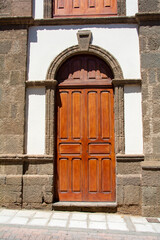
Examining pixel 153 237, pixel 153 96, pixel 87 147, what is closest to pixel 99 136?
pixel 87 147

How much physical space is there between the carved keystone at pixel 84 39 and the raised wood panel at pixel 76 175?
8.57 feet

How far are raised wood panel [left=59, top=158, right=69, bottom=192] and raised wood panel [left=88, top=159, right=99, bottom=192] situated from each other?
1.64 feet

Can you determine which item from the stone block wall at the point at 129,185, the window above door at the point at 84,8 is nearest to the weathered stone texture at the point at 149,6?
the window above door at the point at 84,8

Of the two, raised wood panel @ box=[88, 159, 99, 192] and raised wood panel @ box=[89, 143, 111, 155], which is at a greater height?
raised wood panel @ box=[89, 143, 111, 155]

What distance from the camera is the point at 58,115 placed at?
17.2ft

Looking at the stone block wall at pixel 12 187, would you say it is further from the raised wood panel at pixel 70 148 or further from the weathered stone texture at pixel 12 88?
the raised wood panel at pixel 70 148

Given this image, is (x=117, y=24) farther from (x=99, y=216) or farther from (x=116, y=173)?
(x=99, y=216)

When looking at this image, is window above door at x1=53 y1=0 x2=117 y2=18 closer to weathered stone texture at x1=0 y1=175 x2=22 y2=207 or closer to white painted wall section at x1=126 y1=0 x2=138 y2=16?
white painted wall section at x1=126 y1=0 x2=138 y2=16

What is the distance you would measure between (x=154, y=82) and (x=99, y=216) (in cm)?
307

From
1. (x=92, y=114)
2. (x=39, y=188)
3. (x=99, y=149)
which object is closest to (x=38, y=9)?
(x=92, y=114)

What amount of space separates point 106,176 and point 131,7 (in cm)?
396

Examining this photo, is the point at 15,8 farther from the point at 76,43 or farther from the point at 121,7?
the point at 121,7

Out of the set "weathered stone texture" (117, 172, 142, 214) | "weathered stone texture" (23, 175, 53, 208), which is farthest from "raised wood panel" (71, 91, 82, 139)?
"weathered stone texture" (117, 172, 142, 214)

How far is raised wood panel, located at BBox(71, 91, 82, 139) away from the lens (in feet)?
16.9
